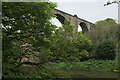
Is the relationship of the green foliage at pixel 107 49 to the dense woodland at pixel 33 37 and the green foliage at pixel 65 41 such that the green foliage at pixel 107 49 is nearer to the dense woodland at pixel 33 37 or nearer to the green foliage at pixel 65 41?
the dense woodland at pixel 33 37

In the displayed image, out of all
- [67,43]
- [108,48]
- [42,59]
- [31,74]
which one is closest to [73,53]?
[67,43]

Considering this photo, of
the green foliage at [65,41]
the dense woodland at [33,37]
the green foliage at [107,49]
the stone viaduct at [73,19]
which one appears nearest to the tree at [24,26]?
the dense woodland at [33,37]

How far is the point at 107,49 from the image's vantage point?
20.8 metres

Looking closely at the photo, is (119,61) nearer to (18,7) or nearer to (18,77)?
(18,77)

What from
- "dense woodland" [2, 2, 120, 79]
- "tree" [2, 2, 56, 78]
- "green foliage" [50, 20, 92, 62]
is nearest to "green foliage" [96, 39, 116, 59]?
"dense woodland" [2, 2, 120, 79]

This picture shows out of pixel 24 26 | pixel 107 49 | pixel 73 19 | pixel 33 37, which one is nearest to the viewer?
pixel 24 26

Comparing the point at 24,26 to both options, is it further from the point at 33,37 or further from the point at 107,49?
the point at 107,49

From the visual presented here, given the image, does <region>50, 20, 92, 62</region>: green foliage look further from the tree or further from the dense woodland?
the tree

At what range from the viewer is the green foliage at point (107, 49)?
2072 centimetres

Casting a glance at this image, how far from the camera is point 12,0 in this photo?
15.1 feet

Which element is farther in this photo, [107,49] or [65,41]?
[107,49]

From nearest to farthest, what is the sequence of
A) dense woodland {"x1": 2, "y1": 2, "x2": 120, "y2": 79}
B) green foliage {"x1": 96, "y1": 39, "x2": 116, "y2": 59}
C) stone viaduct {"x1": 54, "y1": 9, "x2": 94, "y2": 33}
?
1. dense woodland {"x1": 2, "y1": 2, "x2": 120, "y2": 79}
2. green foliage {"x1": 96, "y1": 39, "x2": 116, "y2": 59}
3. stone viaduct {"x1": 54, "y1": 9, "x2": 94, "y2": 33}

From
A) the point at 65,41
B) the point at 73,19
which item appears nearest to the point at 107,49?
the point at 73,19

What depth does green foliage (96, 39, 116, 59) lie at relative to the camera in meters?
20.7
